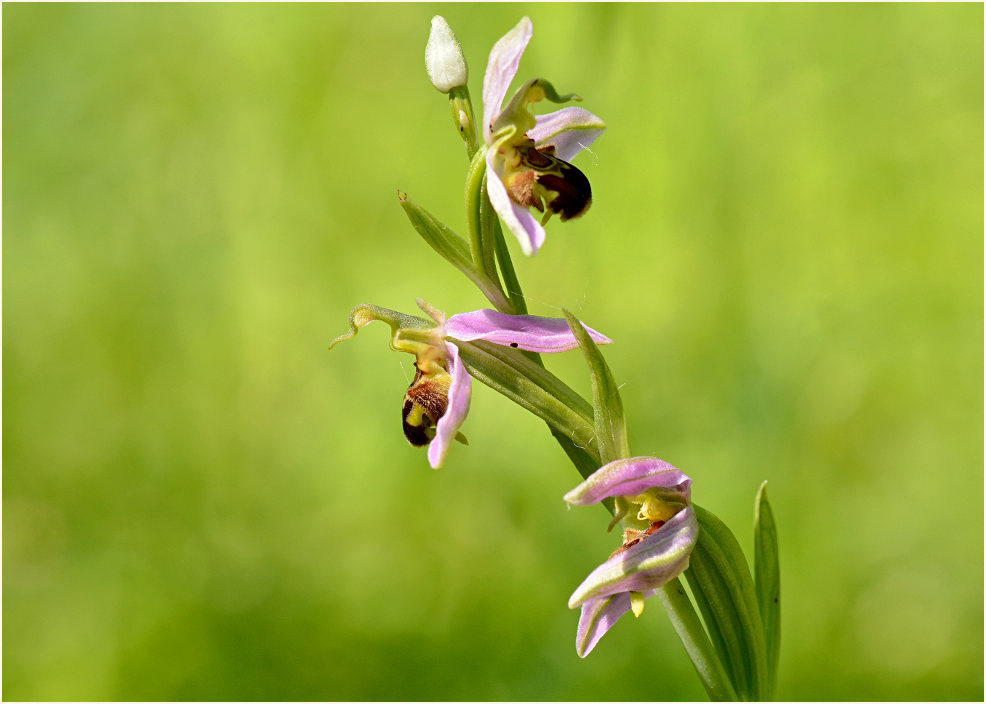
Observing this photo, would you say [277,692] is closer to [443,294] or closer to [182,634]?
[182,634]

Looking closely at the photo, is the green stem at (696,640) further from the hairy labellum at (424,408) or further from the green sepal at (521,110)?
the green sepal at (521,110)

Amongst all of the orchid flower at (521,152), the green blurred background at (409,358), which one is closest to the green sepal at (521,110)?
the orchid flower at (521,152)

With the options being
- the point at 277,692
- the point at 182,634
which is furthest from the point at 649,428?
the point at 182,634

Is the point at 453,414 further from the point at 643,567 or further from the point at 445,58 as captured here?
the point at 445,58

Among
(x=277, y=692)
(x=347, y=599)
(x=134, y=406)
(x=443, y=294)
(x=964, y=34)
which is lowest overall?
(x=277, y=692)

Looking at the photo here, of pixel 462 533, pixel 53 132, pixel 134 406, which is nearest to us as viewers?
pixel 462 533

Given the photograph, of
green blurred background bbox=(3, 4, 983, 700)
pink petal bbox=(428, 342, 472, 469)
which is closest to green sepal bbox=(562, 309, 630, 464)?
pink petal bbox=(428, 342, 472, 469)

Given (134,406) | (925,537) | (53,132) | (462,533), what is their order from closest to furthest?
(925,537), (462,533), (134,406), (53,132)
